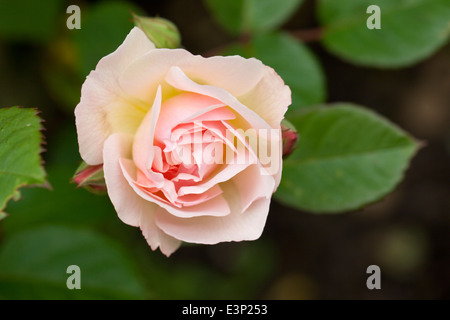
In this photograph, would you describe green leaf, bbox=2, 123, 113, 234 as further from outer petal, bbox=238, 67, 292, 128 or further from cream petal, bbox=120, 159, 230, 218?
outer petal, bbox=238, 67, 292, 128

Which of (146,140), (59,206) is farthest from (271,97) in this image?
(59,206)

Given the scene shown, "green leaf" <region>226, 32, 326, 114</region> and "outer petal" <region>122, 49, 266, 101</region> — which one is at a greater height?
"green leaf" <region>226, 32, 326, 114</region>

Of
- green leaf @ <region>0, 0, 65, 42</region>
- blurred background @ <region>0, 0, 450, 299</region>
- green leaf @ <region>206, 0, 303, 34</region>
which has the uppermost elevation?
green leaf @ <region>0, 0, 65, 42</region>

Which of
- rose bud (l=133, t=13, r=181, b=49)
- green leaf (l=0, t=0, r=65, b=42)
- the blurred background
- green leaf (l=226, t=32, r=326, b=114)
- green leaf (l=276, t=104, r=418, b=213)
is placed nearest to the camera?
rose bud (l=133, t=13, r=181, b=49)

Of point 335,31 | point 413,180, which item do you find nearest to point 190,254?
point 413,180

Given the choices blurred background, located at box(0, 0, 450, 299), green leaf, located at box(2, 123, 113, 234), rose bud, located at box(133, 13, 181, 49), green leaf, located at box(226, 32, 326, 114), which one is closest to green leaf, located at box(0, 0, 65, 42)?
blurred background, located at box(0, 0, 450, 299)

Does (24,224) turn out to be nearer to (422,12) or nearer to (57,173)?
(57,173)

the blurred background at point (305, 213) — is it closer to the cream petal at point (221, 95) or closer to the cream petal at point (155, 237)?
the cream petal at point (155, 237)

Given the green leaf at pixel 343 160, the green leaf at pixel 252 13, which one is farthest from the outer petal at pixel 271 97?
the green leaf at pixel 252 13
